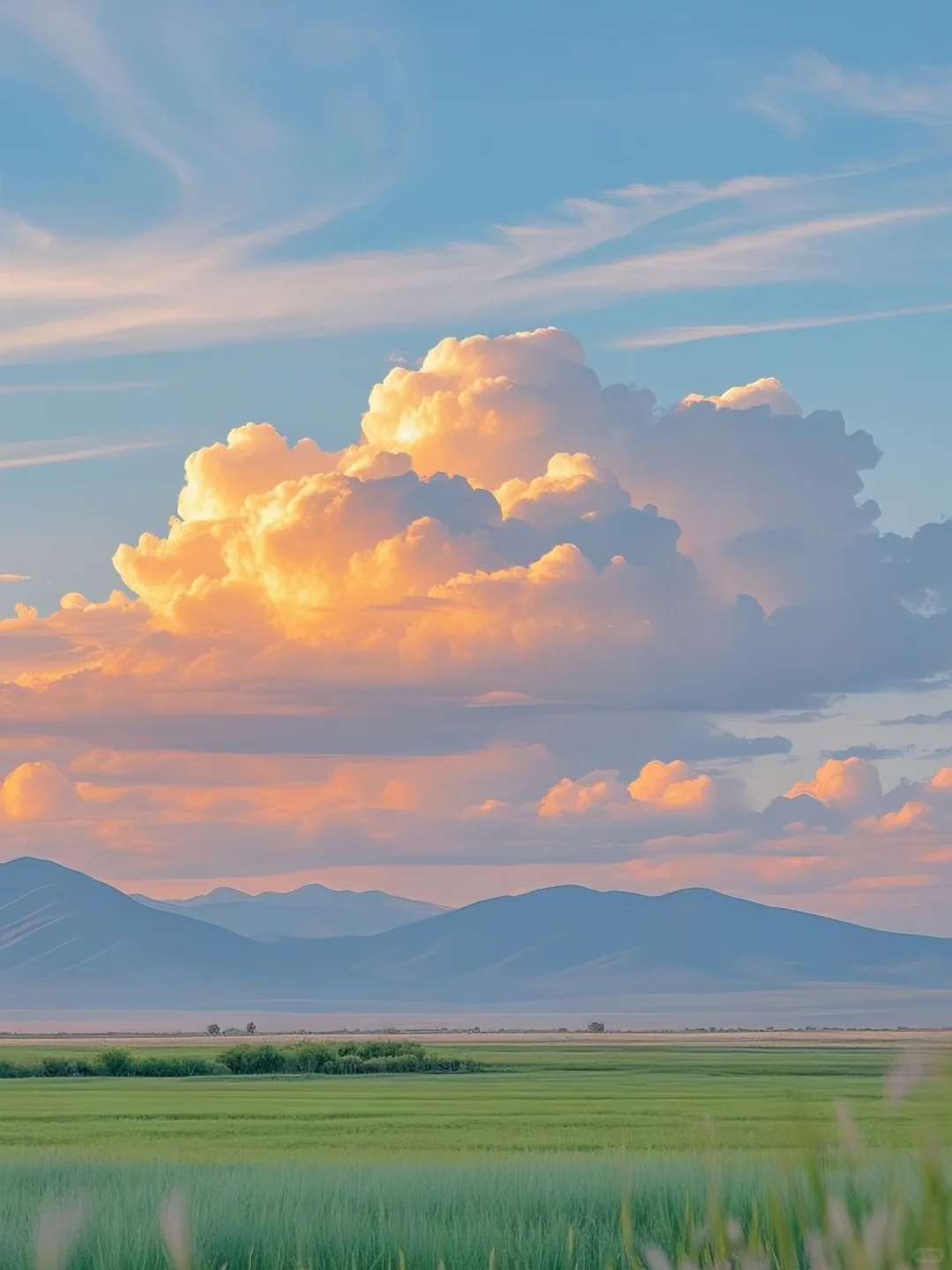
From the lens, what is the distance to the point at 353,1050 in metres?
103

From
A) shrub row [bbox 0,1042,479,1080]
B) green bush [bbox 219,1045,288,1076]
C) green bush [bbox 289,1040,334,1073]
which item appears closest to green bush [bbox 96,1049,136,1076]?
shrub row [bbox 0,1042,479,1080]

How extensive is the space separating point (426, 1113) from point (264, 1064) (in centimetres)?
4410

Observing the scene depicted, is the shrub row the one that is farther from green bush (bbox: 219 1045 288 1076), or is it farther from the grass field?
the grass field

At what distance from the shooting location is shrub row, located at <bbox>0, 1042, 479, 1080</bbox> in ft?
324

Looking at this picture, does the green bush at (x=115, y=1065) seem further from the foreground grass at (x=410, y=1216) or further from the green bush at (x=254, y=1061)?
the foreground grass at (x=410, y=1216)

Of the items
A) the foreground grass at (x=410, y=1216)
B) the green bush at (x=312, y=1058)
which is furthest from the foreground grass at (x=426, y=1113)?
the green bush at (x=312, y=1058)

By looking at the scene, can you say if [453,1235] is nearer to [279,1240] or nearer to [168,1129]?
[279,1240]

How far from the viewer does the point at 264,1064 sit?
101500mm

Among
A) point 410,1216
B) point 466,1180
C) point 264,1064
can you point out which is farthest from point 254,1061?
point 410,1216

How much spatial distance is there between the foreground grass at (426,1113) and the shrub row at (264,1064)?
12.3 feet

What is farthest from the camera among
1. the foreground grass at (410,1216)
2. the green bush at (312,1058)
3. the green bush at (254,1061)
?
the green bush at (312,1058)

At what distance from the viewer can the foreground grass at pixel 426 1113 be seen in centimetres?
4200

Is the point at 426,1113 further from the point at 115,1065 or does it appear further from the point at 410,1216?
the point at 410,1216

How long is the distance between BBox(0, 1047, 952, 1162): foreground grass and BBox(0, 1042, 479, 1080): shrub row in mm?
3759
